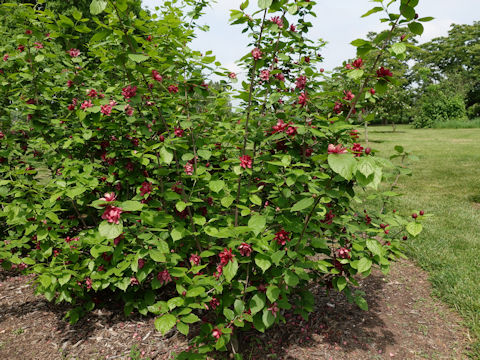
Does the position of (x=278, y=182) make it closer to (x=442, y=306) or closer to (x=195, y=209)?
(x=195, y=209)

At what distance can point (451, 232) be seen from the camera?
15.6 ft

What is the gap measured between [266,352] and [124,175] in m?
1.90

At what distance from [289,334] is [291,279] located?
1175 millimetres

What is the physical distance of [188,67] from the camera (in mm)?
2230

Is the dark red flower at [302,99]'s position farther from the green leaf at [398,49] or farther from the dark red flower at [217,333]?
the dark red flower at [217,333]

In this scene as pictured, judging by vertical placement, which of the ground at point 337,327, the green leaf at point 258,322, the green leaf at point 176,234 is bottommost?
the ground at point 337,327

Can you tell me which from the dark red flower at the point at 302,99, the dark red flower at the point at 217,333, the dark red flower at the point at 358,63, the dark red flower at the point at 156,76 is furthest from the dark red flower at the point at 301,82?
the dark red flower at the point at 217,333

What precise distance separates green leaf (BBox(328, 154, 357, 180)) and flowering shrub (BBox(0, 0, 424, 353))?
241mm

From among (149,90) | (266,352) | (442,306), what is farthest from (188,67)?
(442,306)

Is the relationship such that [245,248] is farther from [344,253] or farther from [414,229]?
[414,229]

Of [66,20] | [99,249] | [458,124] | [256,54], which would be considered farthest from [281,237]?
[458,124]

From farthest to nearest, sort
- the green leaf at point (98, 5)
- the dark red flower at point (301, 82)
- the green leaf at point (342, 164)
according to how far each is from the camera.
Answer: the dark red flower at point (301, 82)
the green leaf at point (98, 5)
the green leaf at point (342, 164)

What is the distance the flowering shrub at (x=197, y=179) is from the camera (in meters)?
1.80

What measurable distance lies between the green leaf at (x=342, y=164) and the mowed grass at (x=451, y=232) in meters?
1.13
